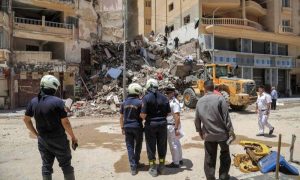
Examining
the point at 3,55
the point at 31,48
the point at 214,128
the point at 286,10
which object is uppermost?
the point at 286,10

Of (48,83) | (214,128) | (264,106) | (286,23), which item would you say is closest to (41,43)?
(264,106)

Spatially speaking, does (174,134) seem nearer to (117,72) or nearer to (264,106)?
(264,106)

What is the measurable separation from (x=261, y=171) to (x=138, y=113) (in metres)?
2.59

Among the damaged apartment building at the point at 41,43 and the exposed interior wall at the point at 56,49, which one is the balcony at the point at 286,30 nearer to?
the damaged apartment building at the point at 41,43

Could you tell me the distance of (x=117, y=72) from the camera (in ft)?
91.0

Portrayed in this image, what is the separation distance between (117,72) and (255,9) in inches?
747

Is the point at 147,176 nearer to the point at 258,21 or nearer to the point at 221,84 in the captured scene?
the point at 221,84

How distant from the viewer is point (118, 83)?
27078 mm

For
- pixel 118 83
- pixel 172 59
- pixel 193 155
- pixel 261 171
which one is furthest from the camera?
pixel 172 59

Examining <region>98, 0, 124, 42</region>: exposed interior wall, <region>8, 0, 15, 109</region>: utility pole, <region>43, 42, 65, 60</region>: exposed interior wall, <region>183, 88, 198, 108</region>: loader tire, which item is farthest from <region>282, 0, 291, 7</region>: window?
<region>8, 0, 15, 109</region>: utility pole

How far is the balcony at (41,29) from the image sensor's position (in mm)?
26594

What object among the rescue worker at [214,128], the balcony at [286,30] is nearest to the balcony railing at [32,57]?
the rescue worker at [214,128]

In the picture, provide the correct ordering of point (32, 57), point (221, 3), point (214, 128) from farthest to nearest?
point (221, 3), point (32, 57), point (214, 128)

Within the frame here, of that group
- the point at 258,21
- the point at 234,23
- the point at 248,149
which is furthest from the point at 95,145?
the point at 258,21
